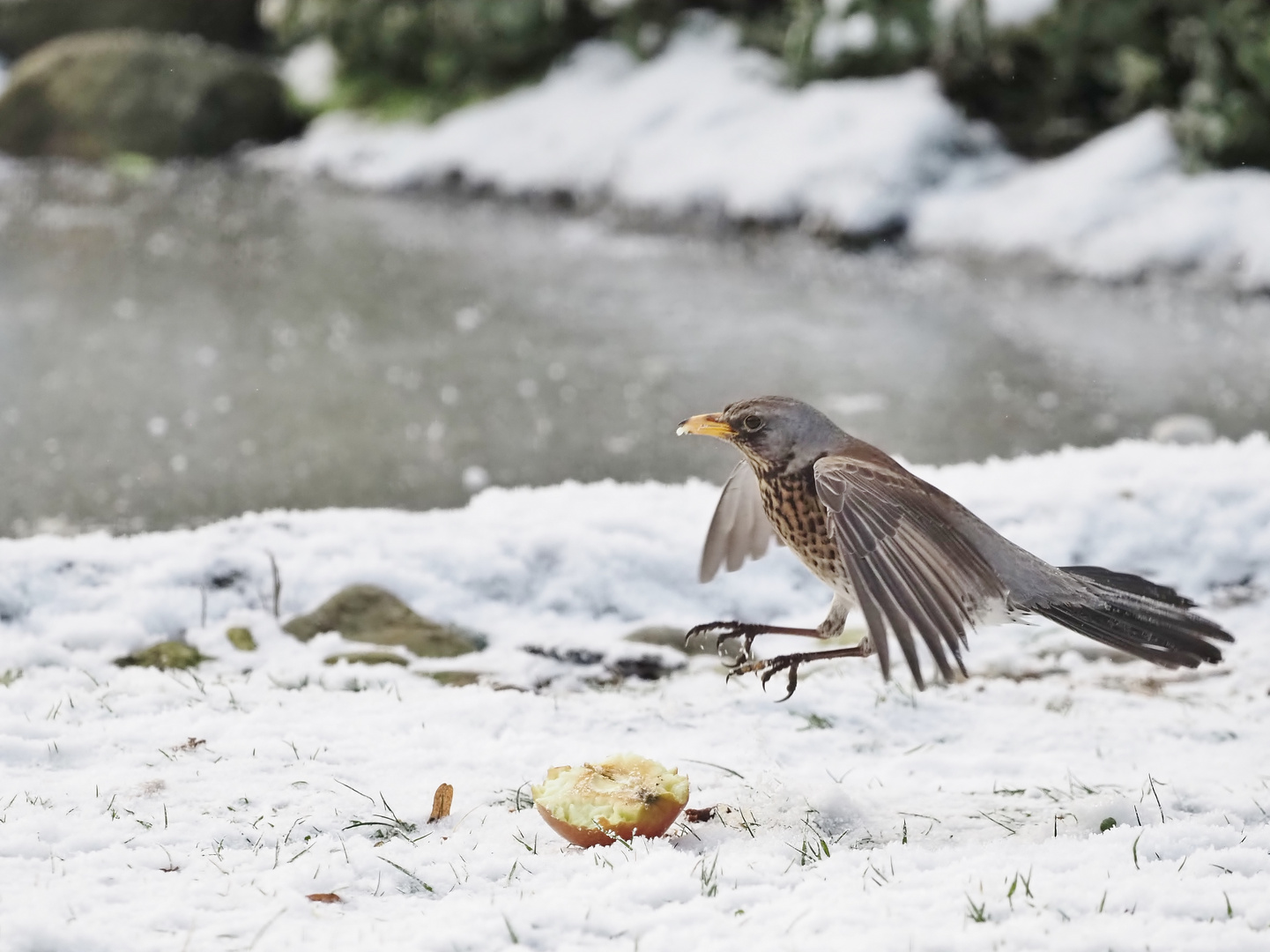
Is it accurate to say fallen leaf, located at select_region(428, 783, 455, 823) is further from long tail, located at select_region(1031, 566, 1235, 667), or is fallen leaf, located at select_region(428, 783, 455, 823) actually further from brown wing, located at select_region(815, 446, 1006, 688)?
long tail, located at select_region(1031, 566, 1235, 667)

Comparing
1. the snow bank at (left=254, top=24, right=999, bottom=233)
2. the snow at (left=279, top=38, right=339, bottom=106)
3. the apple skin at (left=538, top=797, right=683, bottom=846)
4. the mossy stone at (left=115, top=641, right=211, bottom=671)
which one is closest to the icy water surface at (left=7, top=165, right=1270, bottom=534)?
the snow bank at (left=254, top=24, right=999, bottom=233)

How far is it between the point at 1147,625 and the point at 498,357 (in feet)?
18.8

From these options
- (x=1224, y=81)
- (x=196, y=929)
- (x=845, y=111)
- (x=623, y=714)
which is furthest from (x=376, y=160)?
(x=196, y=929)

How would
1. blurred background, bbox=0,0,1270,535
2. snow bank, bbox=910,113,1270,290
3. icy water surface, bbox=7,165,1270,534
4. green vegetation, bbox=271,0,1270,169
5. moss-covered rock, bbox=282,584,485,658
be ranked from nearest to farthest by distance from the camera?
1. moss-covered rock, bbox=282,584,485,658
2. icy water surface, bbox=7,165,1270,534
3. blurred background, bbox=0,0,1270,535
4. snow bank, bbox=910,113,1270,290
5. green vegetation, bbox=271,0,1270,169

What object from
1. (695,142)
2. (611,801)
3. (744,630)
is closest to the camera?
(611,801)

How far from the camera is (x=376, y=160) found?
46.8 ft

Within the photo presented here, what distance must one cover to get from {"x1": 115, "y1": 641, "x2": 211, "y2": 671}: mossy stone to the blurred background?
5.76 feet

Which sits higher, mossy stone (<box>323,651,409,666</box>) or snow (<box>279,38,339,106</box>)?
snow (<box>279,38,339,106</box>)

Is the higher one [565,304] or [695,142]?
[695,142]

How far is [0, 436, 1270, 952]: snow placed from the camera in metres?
2.11

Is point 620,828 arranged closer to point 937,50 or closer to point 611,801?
point 611,801

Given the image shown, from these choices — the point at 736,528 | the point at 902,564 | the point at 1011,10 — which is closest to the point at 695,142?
the point at 1011,10

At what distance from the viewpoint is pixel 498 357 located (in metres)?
8.09

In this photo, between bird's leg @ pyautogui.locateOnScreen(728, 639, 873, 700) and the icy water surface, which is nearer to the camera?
bird's leg @ pyautogui.locateOnScreen(728, 639, 873, 700)
